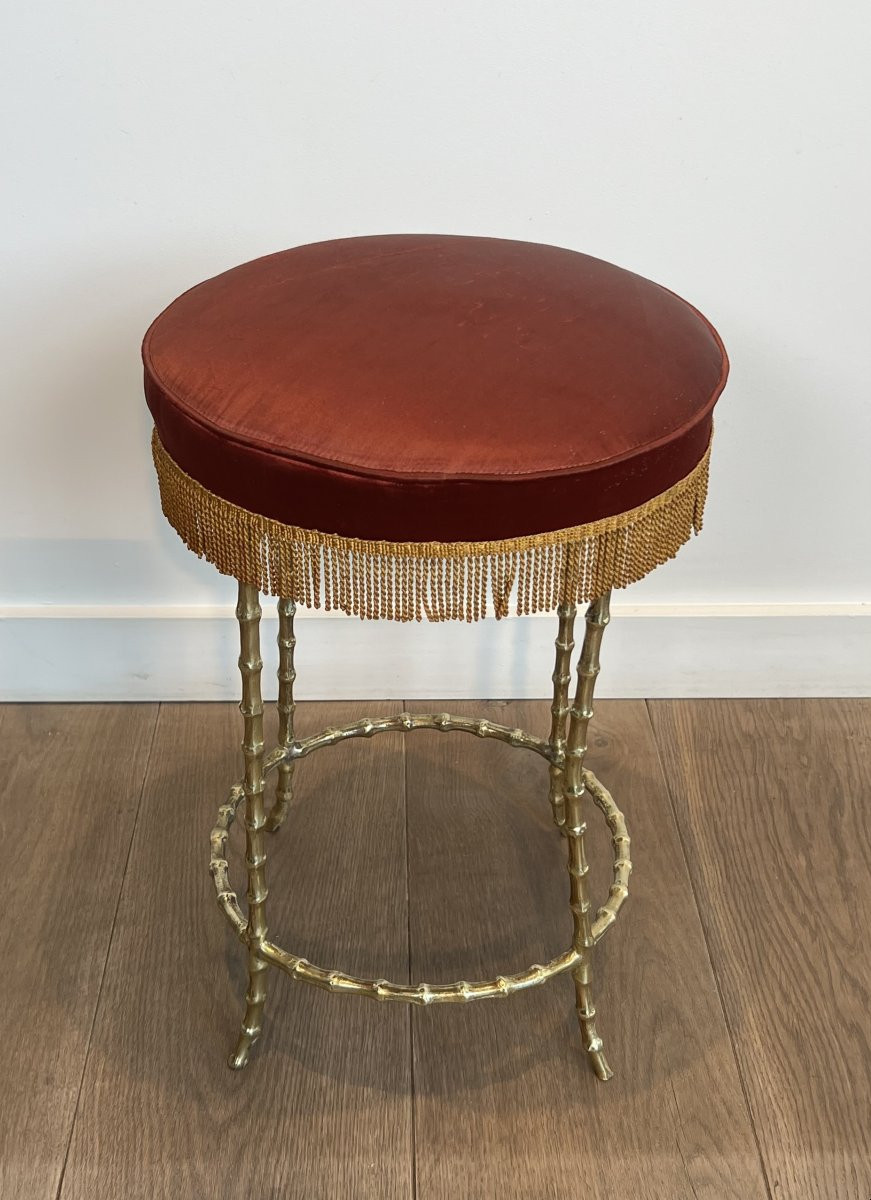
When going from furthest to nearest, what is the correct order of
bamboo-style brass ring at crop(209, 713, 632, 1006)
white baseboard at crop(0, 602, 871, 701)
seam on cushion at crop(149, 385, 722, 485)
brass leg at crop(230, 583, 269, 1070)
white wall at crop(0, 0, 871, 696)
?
1. white baseboard at crop(0, 602, 871, 701)
2. white wall at crop(0, 0, 871, 696)
3. bamboo-style brass ring at crop(209, 713, 632, 1006)
4. brass leg at crop(230, 583, 269, 1070)
5. seam on cushion at crop(149, 385, 722, 485)

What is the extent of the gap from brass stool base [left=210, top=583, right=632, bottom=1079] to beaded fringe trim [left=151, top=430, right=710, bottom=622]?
58mm

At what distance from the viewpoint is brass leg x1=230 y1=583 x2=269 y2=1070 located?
88 centimetres

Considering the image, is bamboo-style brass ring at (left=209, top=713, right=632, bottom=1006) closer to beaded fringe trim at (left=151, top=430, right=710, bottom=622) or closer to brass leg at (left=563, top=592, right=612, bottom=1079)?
brass leg at (left=563, top=592, right=612, bottom=1079)

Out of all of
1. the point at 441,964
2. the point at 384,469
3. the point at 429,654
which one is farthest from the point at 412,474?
the point at 429,654

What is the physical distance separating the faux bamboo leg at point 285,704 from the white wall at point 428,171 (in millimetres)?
315

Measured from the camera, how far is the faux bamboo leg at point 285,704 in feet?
3.65

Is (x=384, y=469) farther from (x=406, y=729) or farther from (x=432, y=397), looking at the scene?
(x=406, y=729)

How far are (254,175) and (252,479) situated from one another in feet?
1.66

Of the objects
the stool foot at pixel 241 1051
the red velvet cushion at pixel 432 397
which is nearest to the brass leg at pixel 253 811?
the stool foot at pixel 241 1051

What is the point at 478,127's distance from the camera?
1129 mm

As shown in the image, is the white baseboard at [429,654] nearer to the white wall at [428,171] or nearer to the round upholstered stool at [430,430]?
the white wall at [428,171]

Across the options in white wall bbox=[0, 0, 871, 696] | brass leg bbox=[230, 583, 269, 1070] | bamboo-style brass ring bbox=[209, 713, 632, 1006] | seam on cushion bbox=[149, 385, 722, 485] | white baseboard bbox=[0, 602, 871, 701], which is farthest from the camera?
white baseboard bbox=[0, 602, 871, 701]

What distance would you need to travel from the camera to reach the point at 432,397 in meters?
0.76

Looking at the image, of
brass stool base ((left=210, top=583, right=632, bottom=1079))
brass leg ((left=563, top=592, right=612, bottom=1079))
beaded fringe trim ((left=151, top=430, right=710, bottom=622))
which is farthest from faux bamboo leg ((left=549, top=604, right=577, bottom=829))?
beaded fringe trim ((left=151, top=430, right=710, bottom=622))
